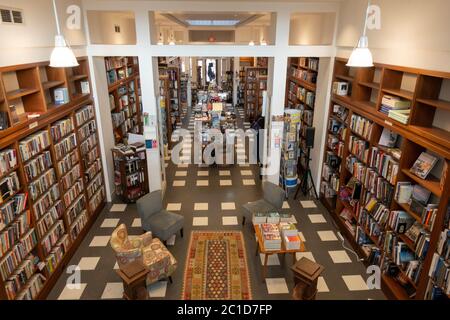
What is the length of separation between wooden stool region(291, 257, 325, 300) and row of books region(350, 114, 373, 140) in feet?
7.30

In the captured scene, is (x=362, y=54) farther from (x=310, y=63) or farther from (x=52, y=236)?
(x=52, y=236)

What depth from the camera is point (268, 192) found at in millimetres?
5668

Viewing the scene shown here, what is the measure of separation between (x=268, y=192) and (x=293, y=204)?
1086 millimetres

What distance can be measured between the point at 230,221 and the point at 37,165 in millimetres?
3309

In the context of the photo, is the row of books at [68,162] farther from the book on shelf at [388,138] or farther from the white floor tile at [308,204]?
the book on shelf at [388,138]

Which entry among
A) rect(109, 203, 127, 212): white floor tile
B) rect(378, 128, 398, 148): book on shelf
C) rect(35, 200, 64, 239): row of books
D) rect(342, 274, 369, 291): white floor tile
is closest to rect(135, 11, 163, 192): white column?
rect(109, 203, 127, 212): white floor tile

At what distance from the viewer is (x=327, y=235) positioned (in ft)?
17.9

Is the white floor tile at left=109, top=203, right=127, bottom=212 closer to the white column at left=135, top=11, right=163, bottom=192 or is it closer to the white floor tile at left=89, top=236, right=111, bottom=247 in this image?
the white column at left=135, top=11, right=163, bottom=192

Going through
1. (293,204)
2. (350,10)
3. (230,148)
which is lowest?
(293,204)

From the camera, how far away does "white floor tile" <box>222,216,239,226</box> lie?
5742 mm

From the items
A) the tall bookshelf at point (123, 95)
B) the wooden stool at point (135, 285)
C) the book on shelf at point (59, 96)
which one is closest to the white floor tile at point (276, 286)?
the wooden stool at point (135, 285)

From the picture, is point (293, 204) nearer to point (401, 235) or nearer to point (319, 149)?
point (319, 149)

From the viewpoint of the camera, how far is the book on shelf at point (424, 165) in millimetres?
3519
